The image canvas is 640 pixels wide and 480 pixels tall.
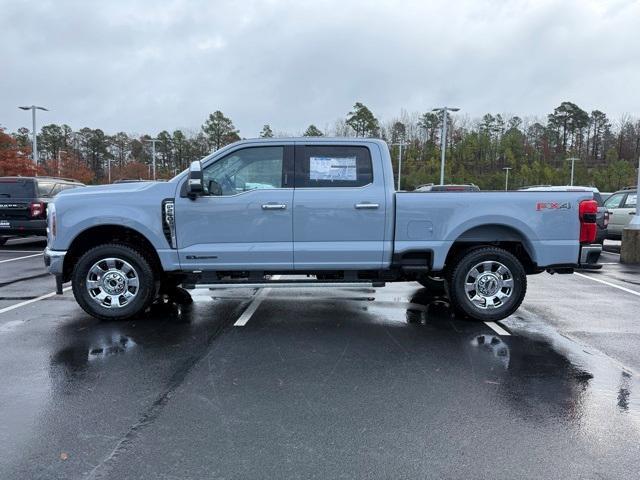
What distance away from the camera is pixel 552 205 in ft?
19.9

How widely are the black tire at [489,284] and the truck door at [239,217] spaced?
2.07 m

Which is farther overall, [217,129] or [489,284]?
[217,129]

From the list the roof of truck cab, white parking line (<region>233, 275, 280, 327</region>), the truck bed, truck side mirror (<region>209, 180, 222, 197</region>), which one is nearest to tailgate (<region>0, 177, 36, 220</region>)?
white parking line (<region>233, 275, 280, 327</region>)

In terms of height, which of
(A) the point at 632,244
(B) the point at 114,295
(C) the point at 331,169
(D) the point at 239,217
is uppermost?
(C) the point at 331,169

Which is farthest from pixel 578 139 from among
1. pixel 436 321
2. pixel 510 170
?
pixel 436 321

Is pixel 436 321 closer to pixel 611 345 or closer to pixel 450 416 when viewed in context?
pixel 611 345

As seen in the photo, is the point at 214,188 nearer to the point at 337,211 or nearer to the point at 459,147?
the point at 337,211

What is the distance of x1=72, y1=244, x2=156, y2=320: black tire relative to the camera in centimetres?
605

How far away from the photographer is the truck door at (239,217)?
5953mm

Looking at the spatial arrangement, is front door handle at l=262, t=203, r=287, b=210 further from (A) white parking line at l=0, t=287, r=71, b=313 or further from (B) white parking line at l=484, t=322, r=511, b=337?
(A) white parking line at l=0, t=287, r=71, b=313

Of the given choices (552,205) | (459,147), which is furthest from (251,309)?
(459,147)

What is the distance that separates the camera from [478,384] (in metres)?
4.27

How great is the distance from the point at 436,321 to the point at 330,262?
153 centimetres

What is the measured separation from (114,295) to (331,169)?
301 centimetres
